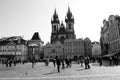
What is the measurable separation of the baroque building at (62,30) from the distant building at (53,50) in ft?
24.0

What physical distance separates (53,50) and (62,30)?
758 inches

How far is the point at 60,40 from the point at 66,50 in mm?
13541

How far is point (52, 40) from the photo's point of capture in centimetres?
10881

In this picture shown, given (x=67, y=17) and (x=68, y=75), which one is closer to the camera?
(x=68, y=75)

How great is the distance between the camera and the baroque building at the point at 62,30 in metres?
107

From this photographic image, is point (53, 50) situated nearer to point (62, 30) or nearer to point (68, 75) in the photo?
point (62, 30)

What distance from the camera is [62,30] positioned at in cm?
11056

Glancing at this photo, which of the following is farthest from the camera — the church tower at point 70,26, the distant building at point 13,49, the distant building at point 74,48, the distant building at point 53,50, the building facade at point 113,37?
the church tower at point 70,26

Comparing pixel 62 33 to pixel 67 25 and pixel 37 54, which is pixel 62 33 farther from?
pixel 37 54

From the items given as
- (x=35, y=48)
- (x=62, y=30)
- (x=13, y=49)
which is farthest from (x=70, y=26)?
(x=13, y=49)

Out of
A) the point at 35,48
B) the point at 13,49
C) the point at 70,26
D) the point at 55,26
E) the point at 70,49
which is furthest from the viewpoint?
the point at 55,26

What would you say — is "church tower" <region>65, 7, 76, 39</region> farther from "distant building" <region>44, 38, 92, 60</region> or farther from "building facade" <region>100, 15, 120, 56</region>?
"building facade" <region>100, 15, 120, 56</region>

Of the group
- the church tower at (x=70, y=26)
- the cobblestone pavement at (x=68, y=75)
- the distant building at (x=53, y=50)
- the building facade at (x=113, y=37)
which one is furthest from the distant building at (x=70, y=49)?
the cobblestone pavement at (x=68, y=75)

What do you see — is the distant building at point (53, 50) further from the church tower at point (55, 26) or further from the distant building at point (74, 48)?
the church tower at point (55, 26)
